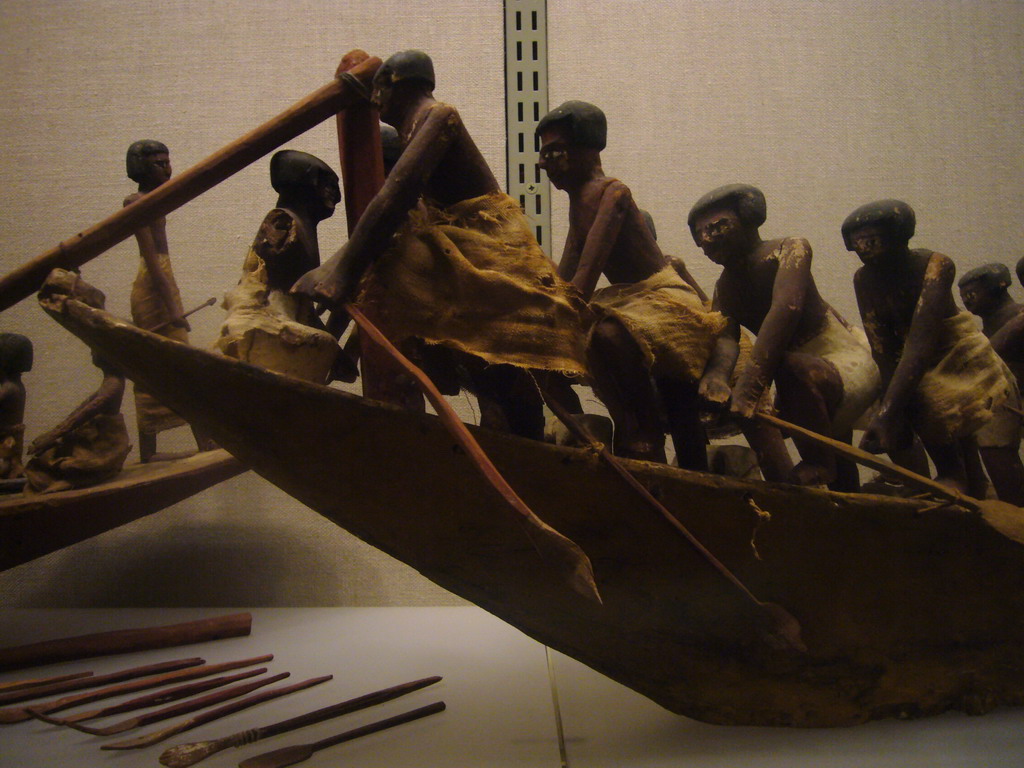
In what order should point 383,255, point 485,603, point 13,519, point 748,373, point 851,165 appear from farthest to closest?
point 851,165, point 13,519, point 748,373, point 485,603, point 383,255

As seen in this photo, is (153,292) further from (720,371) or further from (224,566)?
(720,371)

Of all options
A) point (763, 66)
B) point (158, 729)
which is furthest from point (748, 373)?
point (763, 66)

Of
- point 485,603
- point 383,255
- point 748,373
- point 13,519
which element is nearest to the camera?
point 383,255

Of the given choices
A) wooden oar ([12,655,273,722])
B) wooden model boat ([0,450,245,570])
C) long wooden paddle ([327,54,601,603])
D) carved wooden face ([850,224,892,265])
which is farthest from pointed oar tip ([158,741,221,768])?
carved wooden face ([850,224,892,265])

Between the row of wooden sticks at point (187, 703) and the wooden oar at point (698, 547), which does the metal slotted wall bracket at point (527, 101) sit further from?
the row of wooden sticks at point (187, 703)

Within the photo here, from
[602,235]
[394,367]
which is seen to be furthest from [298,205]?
[602,235]

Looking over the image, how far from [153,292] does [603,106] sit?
4.58ft

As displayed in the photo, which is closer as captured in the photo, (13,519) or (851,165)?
(13,519)

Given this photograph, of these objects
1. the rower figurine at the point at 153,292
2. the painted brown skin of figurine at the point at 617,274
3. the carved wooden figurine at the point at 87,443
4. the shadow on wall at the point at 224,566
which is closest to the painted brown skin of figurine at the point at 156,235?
the rower figurine at the point at 153,292

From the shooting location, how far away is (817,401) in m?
1.30

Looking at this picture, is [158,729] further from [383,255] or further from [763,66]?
[763,66]

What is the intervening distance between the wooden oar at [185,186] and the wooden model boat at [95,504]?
2.74ft

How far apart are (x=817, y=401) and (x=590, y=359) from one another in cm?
45

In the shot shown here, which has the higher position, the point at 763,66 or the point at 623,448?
the point at 763,66
